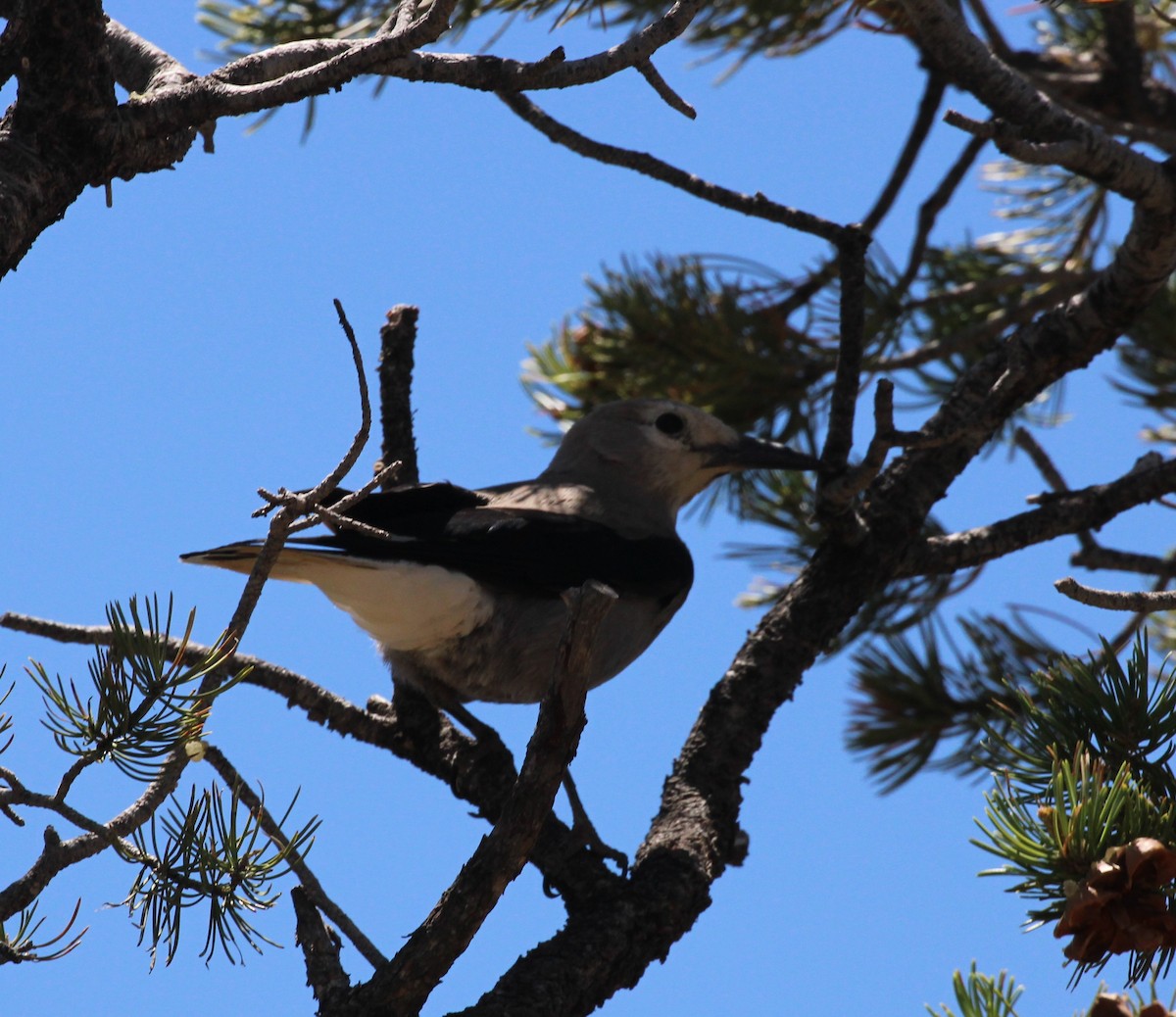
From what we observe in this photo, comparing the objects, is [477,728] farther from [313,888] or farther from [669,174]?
[669,174]

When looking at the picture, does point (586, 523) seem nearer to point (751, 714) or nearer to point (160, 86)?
point (751, 714)

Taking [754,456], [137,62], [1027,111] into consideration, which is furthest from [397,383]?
[1027,111]

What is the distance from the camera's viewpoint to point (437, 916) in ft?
5.66

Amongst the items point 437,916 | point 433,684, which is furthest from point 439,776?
point 437,916

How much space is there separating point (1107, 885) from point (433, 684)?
1732mm

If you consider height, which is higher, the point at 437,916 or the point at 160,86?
the point at 160,86

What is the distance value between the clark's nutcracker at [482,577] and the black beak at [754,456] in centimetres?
11

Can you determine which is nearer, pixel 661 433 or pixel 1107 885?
pixel 1107 885

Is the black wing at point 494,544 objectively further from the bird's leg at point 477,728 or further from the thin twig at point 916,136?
the thin twig at point 916,136

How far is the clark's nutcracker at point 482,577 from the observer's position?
270 centimetres

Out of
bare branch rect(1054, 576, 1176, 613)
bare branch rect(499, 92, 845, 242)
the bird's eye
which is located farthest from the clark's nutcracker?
bare branch rect(1054, 576, 1176, 613)

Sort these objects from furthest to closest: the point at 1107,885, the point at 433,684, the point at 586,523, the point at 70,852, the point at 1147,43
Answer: the point at 1147,43
the point at 586,523
the point at 433,684
the point at 70,852
the point at 1107,885

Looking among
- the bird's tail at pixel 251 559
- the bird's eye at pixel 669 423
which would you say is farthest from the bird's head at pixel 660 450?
the bird's tail at pixel 251 559

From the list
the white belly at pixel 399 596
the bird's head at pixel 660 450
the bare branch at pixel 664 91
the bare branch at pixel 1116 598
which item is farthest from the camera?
the bird's head at pixel 660 450
